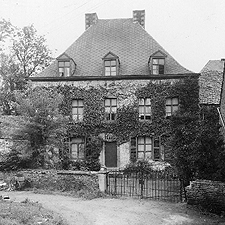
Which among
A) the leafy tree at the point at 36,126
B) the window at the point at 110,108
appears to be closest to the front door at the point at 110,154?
the window at the point at 110,108

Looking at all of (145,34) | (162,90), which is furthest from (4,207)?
(145,34)

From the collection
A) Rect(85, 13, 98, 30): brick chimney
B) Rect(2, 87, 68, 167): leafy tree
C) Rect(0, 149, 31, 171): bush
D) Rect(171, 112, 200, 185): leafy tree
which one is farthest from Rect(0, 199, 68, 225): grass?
Rect(85, 13, 98, 30): brick chimney

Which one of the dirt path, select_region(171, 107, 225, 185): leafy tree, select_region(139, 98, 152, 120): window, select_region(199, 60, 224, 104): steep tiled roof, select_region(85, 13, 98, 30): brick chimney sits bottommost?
the dirt path

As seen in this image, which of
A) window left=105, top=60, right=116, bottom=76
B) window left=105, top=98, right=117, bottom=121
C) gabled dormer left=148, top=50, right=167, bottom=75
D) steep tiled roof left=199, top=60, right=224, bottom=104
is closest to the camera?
steep tiled roof left=199, top=60, right=224, bottom=104

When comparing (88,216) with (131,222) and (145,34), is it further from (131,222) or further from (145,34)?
Result: (145,34)

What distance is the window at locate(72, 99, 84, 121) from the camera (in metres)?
24.0

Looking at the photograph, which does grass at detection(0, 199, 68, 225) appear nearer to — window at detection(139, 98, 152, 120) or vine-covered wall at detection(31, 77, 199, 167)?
vine-covered wall at detection(31, 77, 199, 167)

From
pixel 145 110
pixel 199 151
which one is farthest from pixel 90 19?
pixel 199 151

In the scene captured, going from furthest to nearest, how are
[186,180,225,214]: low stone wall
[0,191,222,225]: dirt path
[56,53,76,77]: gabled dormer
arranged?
[56,53,76,77]: gabled dormer
[186,180,225,214]: low stone wall
[0,191,222,225]: dirt path

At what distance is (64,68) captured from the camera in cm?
2434

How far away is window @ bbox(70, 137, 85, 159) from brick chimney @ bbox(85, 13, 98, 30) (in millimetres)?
11358

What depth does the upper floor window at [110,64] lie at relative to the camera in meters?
23.8

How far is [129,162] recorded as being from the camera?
23.0 metres

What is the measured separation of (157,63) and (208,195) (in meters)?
14.0
